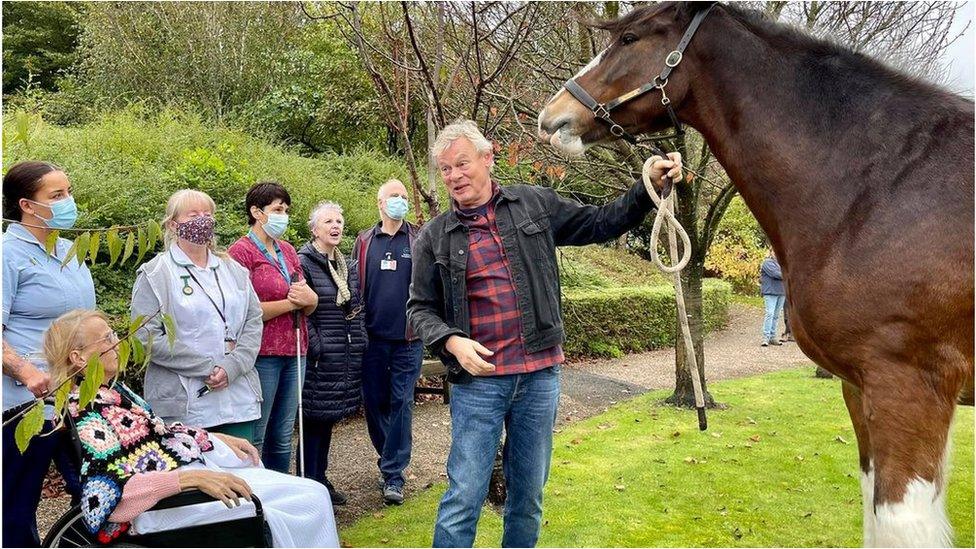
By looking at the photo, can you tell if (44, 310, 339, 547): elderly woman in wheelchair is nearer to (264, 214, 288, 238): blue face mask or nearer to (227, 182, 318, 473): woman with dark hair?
(227, 182, 318, 473): woman with dark hair

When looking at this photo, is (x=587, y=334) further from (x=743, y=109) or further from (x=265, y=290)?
(x=743, y=109)

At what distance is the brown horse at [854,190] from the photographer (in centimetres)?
Answer: 212

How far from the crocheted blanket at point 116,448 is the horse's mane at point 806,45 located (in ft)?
7.79

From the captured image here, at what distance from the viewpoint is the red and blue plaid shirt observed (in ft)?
8.98

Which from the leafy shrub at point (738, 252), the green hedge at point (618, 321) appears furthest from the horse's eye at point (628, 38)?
the leafy shrub at point (738, 252)

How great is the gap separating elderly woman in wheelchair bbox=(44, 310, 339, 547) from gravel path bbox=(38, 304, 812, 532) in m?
1.76

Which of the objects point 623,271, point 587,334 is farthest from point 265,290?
point 623,271

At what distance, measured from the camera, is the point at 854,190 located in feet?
7.61

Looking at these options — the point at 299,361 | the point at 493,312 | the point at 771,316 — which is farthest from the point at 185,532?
the point at 771,316

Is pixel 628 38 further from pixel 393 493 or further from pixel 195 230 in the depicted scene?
pixel 393 493

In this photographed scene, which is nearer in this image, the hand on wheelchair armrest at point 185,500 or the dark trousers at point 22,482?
the hand on wheelchair armrest at point 185,500

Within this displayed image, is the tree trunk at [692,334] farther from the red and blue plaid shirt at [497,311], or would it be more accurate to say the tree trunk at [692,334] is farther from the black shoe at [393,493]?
the red and blue plaid shirt at [497,311]

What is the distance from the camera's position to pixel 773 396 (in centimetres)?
827

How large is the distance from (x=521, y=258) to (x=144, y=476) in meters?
1.61
